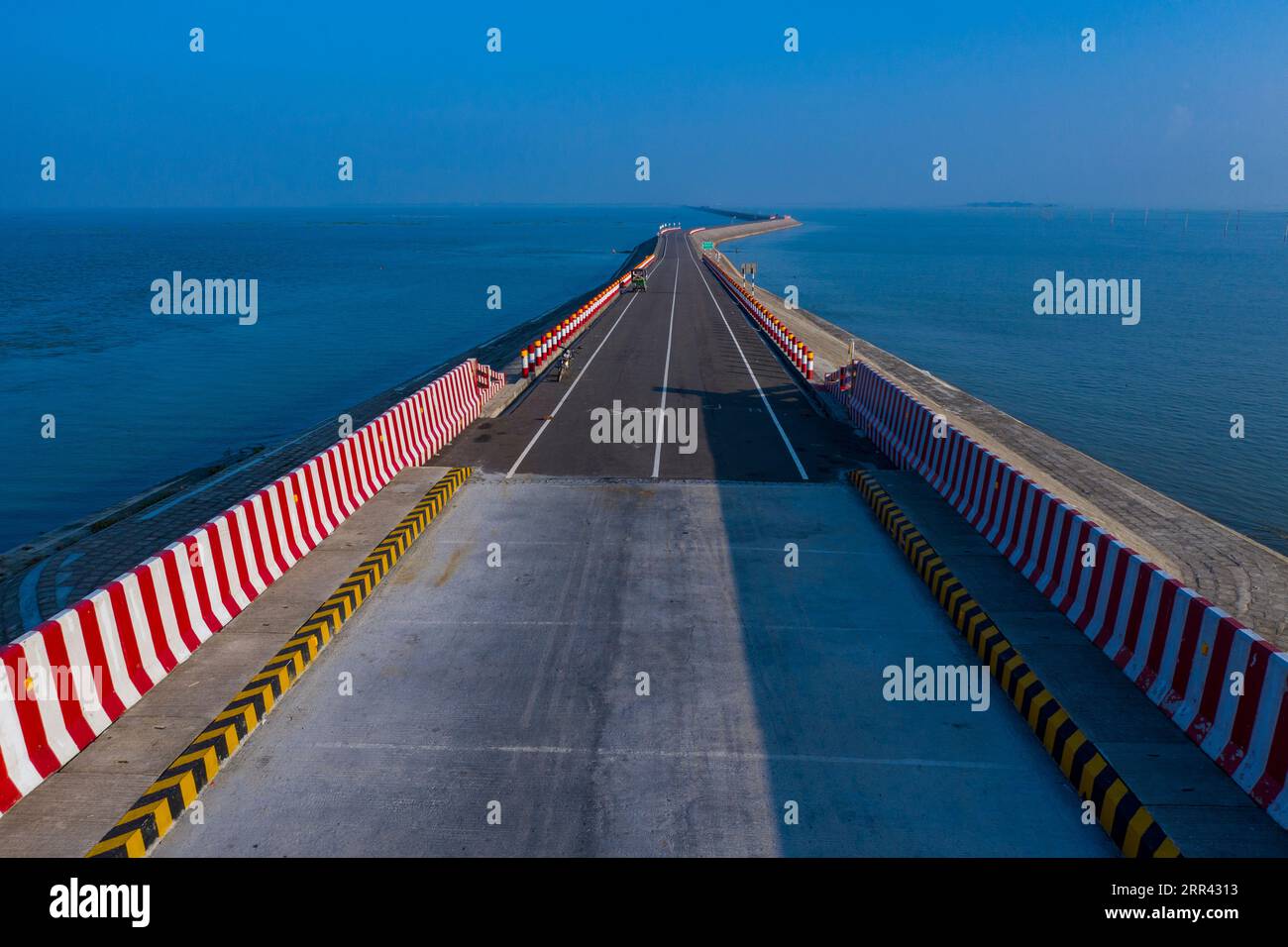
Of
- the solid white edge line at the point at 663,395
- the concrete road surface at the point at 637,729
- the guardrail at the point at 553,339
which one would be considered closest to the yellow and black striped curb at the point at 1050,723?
the concrete road surface at the point at 637,729

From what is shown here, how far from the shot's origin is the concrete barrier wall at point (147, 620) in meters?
6.63

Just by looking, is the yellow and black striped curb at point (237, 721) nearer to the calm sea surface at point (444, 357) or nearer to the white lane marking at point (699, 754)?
the white lane marking at point (699, 754)

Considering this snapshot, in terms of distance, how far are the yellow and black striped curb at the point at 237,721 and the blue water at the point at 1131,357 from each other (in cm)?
1917

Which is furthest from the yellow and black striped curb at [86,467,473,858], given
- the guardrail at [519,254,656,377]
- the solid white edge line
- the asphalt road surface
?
the guardrail at [519,254,656,377]

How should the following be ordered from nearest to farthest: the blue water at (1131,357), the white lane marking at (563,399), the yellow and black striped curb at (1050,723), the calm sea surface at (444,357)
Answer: the yellow and black striped curb at (1050,723) → the white lane marking at (563,399) → the calm sea surface at (444,357) → the blue water at (1131,357)

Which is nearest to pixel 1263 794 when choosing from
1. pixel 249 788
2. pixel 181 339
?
pixel 249 788

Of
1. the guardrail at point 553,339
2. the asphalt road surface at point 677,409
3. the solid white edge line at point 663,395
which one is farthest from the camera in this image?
the guardrail at point 553,339

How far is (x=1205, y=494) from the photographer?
22.6 m

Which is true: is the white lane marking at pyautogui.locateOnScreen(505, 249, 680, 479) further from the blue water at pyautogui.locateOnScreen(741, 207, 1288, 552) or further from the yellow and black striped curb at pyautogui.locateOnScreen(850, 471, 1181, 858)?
the blue water at pyautogui.locateOnScreen(741, 207, 1288, 552)

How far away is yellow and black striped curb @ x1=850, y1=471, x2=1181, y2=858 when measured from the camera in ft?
20.2

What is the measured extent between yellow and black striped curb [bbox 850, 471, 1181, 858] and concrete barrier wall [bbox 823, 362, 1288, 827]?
3.06 ft

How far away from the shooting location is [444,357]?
42.9 metres

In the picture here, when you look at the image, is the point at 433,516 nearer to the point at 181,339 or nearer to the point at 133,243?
the point at 181,339
